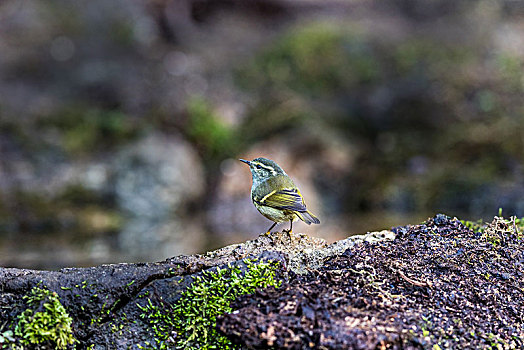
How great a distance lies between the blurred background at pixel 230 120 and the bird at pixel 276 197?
15.2 ft

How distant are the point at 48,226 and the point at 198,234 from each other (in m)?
3.77

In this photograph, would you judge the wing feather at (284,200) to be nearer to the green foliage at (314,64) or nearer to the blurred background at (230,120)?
the blurred background at (230,120)

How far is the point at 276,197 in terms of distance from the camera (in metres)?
5.19

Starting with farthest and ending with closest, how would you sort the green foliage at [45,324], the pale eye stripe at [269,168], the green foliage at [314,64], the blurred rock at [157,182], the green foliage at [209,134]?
the green foliage at [314,64], the green foliage at [209,134], the blurred rock at [157,182], the pale eye stripe at [269,168], the green foliage at [45,324]

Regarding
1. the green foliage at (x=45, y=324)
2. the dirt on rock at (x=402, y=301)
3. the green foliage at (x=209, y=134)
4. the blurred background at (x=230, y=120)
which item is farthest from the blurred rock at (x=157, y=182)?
the green foliage at (x=45, y=324)

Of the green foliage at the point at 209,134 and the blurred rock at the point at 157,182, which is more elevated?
the green foliage at the point at 209,134

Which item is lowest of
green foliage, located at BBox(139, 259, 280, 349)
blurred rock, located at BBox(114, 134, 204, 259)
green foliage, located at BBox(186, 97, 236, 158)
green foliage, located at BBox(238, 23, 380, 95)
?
green foliage, located at BBox(139, 259, 280, 349)

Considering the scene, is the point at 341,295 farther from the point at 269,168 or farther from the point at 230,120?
the point at 230,120

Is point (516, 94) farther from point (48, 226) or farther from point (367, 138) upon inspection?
point (48, 226)

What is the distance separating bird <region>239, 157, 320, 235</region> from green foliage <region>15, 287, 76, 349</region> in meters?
2.11

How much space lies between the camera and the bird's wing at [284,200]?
16.6 ft

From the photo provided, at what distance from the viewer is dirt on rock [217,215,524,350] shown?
2748 millimetres

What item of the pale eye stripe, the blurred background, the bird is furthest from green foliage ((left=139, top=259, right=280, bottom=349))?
the blurred background

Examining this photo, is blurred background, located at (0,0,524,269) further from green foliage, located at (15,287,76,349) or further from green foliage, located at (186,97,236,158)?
green foliage, located at (15,287,76,349)
